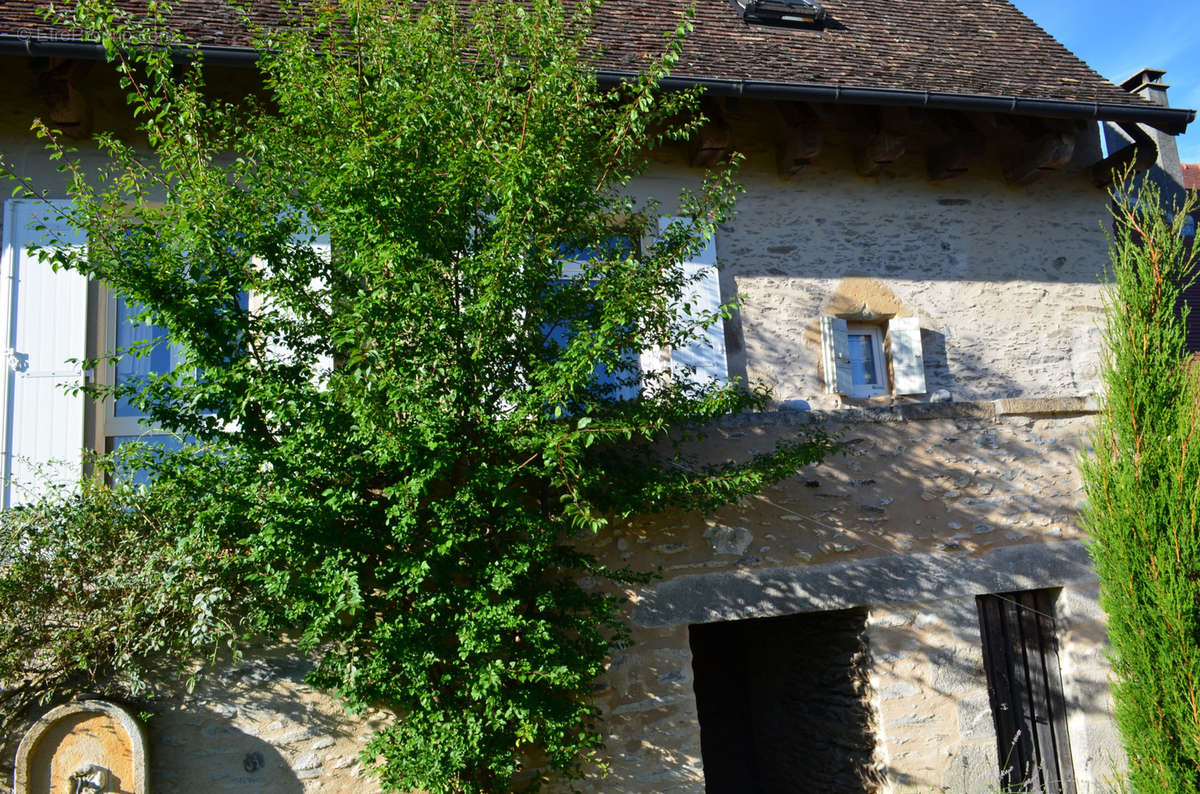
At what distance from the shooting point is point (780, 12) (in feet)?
22.4

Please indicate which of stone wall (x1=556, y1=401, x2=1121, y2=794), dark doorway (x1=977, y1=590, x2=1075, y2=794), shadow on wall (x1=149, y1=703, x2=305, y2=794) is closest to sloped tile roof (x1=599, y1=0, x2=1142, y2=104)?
stone wall (x1=556, y1=401, x2=1121, y2=794)

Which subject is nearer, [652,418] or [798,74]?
[652,418]

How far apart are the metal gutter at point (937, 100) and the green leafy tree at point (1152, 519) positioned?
1.57 m

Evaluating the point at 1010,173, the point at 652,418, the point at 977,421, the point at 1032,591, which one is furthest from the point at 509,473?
the point at 1010,173

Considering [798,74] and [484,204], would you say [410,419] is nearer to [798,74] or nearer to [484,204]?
[484,204]

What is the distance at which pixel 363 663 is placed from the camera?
3713 mm

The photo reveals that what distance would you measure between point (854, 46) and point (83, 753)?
6.25 m

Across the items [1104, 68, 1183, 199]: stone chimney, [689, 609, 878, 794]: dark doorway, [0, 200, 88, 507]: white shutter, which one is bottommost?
[689, 609, 878, 794]: dark doorway

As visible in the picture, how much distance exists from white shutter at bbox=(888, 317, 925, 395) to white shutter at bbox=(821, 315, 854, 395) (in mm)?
326

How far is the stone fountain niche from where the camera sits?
362cm

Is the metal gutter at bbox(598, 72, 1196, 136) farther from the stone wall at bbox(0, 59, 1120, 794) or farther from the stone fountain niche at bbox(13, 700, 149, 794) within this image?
the stone fountain niche at bbox(13, 700, 149, 794)

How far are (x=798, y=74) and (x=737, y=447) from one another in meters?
2.67

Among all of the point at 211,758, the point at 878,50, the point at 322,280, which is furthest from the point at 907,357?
the point at 211,758

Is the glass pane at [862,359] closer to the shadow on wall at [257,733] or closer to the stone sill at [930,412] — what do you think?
the stone sill at [930,412]
